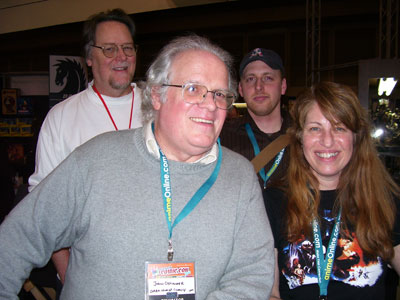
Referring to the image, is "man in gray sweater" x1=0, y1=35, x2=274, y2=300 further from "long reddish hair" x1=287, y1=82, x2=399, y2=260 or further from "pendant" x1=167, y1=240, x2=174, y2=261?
"long reddish hair" x1=287, y1=82, x2=399, y2=260

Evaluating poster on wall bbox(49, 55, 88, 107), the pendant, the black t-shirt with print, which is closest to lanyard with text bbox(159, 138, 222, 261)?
the pendant

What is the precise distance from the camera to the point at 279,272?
176cm

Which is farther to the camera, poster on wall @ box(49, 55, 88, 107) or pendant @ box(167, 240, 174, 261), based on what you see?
poster on wall @ box(49, 55, 88, 107)

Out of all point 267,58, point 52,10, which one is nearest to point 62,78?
point 267,58

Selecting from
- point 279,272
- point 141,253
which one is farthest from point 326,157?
point 141,253

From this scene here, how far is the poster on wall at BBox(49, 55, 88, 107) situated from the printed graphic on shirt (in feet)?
11.4

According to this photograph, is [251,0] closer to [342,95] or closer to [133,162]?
[342,95]

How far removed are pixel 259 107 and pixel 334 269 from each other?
1.28m

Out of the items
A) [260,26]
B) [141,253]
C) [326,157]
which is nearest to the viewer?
[141,253]

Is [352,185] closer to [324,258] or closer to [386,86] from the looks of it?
[324,258]

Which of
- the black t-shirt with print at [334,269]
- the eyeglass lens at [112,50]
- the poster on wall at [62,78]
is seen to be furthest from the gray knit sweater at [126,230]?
the poster on wall at [62,78]

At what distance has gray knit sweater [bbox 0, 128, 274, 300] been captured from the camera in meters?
1.28

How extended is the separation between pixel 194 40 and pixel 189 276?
103cm

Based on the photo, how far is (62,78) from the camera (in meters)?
4.23
